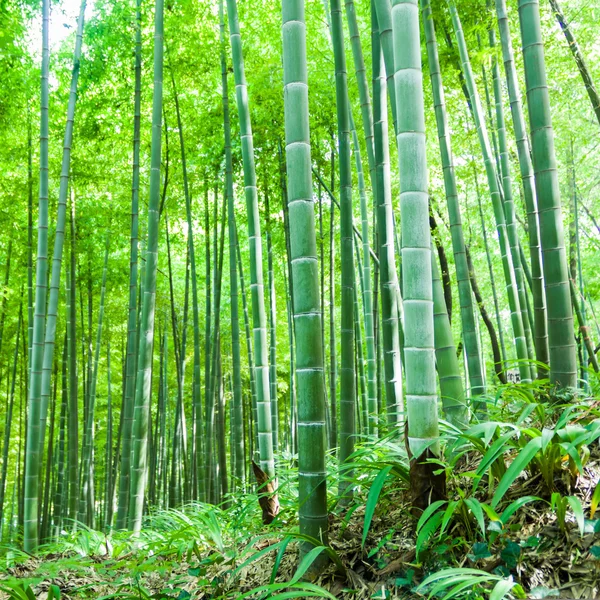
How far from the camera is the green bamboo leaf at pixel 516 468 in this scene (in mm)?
1396

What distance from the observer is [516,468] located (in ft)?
4.63

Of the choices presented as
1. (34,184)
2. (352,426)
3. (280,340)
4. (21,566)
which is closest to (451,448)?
(352,426)

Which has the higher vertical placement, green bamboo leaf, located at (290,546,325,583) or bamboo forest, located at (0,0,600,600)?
bamboo forest, located at (0,0,600,600)

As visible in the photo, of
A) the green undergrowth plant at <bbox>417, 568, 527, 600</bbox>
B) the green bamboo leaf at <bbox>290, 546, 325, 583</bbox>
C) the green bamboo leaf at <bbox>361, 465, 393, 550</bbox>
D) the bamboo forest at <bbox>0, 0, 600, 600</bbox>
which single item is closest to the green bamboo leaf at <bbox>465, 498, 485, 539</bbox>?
the bamboo forest at <bbox>0, 0, 600, 600</bbox>

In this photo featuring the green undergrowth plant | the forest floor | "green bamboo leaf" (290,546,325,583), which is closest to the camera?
the green undergrowth plant

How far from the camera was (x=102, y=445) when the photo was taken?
14.7m

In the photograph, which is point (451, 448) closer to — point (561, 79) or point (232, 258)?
point (232, 258)

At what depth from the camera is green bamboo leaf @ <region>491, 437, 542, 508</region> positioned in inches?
54.9

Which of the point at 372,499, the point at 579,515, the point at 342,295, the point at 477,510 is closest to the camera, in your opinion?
the point at 579,515

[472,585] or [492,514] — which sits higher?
[492,514]

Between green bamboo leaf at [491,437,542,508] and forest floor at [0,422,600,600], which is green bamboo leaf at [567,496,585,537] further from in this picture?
green bamboo leaf at [491,437,542,508]

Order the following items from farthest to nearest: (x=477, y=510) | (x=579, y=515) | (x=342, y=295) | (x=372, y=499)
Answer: (x=342, y=295), (x=372, y=499), (x=477, y=510), (x=579, y=515)

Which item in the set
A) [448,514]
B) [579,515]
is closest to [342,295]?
[448,514]

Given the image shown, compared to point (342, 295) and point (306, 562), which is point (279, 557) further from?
point (342, 295)
